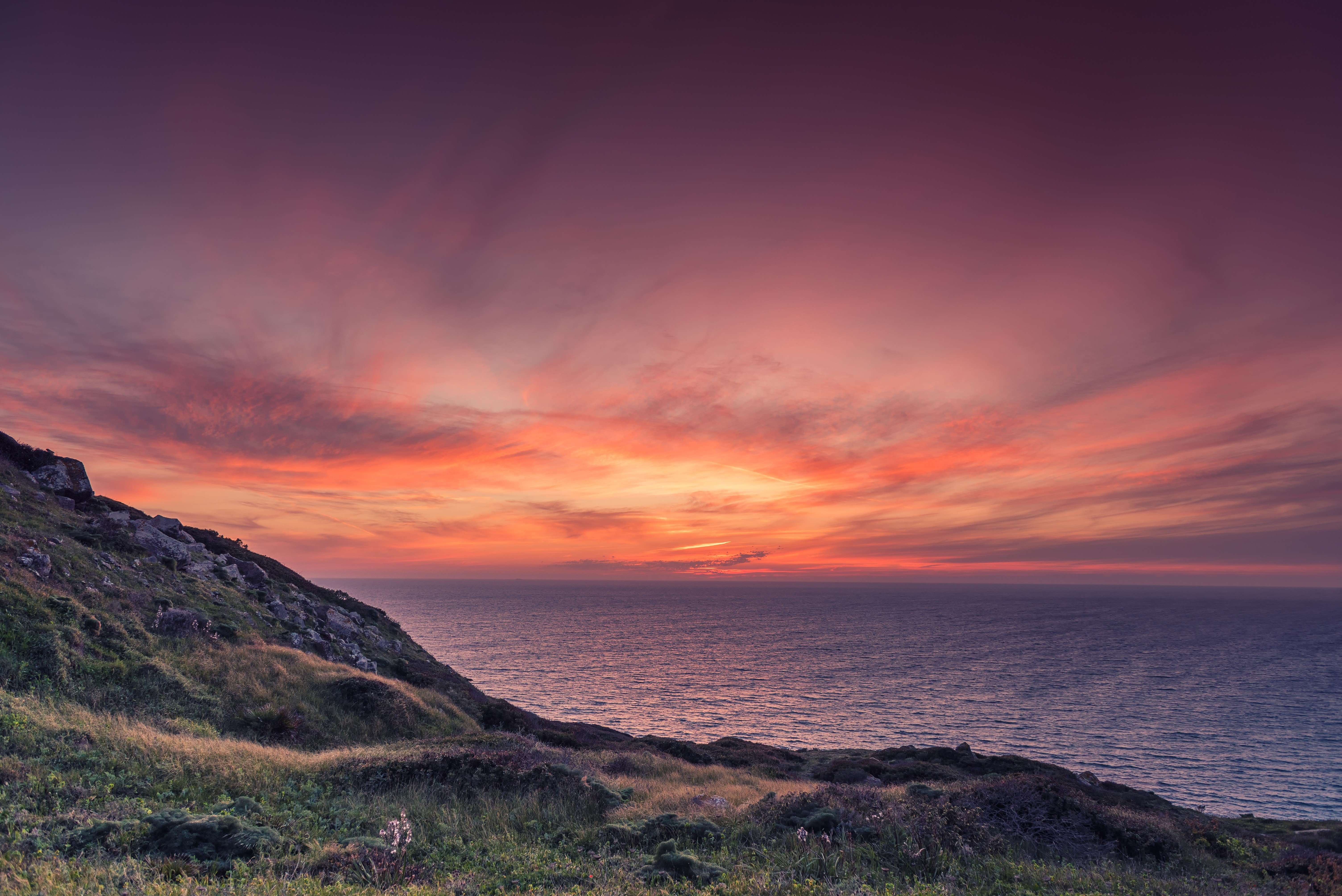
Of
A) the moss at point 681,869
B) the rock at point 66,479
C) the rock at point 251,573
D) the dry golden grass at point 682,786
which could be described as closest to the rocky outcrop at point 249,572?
the rock at point 251,573

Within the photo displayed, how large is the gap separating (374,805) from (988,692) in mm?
82850

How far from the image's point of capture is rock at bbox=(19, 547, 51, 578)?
2284cm

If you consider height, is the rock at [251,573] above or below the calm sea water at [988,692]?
above

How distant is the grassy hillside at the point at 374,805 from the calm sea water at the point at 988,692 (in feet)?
79.2

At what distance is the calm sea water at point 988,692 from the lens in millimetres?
49312

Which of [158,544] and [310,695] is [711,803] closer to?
[310,695]

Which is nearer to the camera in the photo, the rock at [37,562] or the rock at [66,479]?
the rock at [37,562]

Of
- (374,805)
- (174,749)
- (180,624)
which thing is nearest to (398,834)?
(374,805)

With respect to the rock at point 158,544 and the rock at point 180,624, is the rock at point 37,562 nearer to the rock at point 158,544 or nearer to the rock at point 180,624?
the rock at point 180,624

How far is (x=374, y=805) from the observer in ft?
41.3

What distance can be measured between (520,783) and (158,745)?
873 cm

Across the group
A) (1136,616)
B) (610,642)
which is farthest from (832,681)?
(1136,616)

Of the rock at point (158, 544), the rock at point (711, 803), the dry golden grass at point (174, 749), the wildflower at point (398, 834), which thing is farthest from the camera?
the rock at point (158, 544)

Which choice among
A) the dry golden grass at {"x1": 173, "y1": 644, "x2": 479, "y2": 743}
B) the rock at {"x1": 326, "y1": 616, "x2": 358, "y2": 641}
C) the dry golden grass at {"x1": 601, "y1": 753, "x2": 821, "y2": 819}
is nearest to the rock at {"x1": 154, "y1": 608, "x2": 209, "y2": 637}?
the dry golden grass at {"x1": 173, "y1": 644, "x2": 479, "y2": 743}
